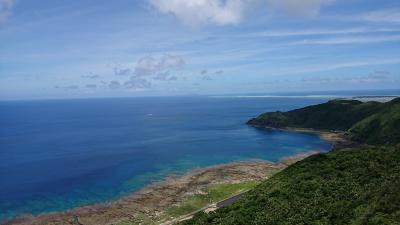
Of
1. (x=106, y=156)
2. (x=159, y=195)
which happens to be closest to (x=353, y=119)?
(x=106, y=156)

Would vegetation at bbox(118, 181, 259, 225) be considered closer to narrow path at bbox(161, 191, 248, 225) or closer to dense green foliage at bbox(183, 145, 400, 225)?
narrow path at bbox(161, 191, 248, 225)

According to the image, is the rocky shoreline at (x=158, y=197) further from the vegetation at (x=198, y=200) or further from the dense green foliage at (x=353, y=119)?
the dense green foliage at (x=353, y=119)

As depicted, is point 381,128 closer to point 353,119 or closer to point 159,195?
point 353,119

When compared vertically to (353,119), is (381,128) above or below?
below

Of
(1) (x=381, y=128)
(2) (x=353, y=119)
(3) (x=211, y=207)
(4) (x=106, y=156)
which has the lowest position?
(4) (x=106, y=156)

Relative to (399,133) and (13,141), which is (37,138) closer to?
(13,141)

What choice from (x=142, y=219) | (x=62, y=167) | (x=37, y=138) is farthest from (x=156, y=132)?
(x=142, y=219)
